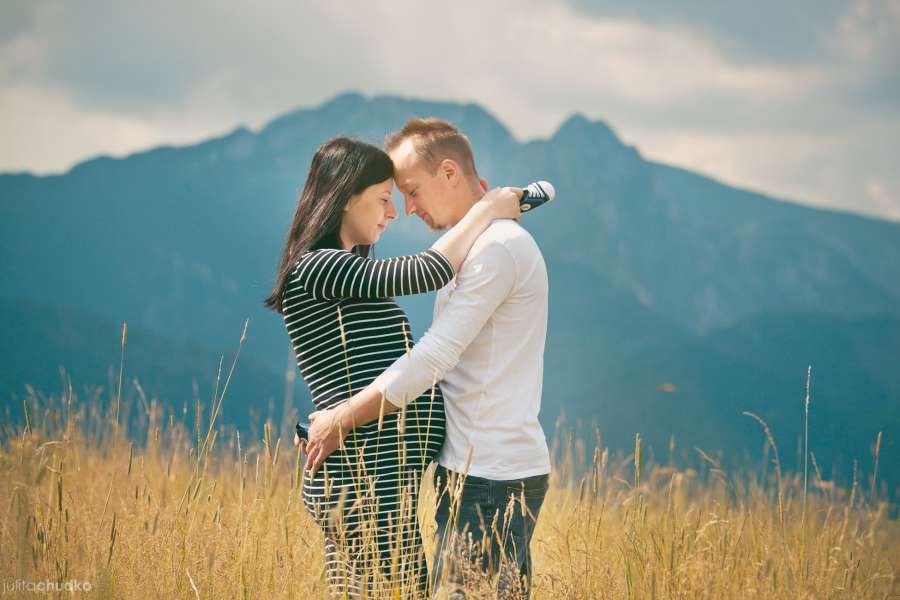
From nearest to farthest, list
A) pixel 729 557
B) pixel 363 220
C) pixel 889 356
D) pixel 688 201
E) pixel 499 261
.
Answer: pixel 499 261, pixel 363 220, pixel 729 557, pixel 889 356, pixel 688 201

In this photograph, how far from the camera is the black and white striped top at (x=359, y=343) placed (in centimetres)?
210

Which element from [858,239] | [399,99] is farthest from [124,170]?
[858,239]

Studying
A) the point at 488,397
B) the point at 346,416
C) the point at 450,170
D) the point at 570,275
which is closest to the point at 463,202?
the point at 450,170

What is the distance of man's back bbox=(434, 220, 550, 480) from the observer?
210 cm

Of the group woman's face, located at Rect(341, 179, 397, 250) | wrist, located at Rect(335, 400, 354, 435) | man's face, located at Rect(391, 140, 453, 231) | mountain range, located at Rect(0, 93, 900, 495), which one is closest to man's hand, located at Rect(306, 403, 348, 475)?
wrist, located at Rect(335, 400, 354, 435)

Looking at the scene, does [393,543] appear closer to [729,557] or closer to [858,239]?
[729,557]

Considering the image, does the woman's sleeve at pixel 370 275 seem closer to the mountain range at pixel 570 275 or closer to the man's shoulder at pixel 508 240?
the man's shoulder at pixel 508 240

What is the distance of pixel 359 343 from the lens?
2193mm

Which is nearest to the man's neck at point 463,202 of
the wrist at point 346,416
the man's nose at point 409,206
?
the man's nose at point 409,206

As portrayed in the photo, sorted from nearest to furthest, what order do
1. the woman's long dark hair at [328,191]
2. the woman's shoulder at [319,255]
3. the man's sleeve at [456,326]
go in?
the man's sleeve at [456,326] → the woman's shoulder at [319,255] → the woman's long dark hair at [328,191]

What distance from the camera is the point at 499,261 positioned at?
6.91 feet

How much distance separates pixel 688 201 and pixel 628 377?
32.5 m

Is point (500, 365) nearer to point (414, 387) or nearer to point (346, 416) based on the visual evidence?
point (414, 387)

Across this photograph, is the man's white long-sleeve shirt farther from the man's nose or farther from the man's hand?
the man's nose
